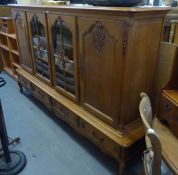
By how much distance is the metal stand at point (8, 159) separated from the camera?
5.26 ft

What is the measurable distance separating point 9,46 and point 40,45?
1.31 meters

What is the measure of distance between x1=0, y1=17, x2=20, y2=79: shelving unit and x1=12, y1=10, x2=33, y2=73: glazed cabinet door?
470 millimetres

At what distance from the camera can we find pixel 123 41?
1.17 meters

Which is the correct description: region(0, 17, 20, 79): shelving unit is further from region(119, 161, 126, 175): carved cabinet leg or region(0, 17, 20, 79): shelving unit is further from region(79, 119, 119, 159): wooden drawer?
region(119, 161, 126, 175): carved cabinet leg

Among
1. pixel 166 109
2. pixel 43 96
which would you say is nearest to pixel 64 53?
pixel 43 96

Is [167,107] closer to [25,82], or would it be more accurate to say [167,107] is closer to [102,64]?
[102,64]

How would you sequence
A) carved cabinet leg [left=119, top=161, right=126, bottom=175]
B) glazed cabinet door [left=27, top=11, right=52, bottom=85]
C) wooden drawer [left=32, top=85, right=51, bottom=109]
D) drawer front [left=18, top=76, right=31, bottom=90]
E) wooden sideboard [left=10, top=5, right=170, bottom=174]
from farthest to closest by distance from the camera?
drawer front [left=18, top=76, right=31, bottom=90]
wooden drawer [left=32, top=85, right=51, bottom=109]
glazed cabinet door [left=27, top=11, right=52, bottom=85]
carved cabinet leg [left=119, top=161, right=126, bottom=175]
wooden sideboard [left=10, top=5, right=170, bottom=174]

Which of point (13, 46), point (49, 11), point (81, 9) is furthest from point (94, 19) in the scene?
point (13, 46)

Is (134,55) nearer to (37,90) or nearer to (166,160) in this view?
(166,160)

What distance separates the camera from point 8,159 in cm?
171

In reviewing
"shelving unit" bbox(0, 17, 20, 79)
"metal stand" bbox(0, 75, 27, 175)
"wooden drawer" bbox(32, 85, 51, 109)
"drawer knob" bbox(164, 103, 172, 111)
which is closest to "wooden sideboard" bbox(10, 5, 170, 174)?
"wooden drawer" bbox(32, 85, 51, 109)

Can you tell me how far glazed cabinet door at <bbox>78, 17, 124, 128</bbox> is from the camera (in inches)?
48.6

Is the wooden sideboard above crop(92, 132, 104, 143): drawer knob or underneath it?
above

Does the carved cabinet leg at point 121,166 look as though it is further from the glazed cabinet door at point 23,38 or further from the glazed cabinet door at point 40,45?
the glazed cabinet door at point 23,38
